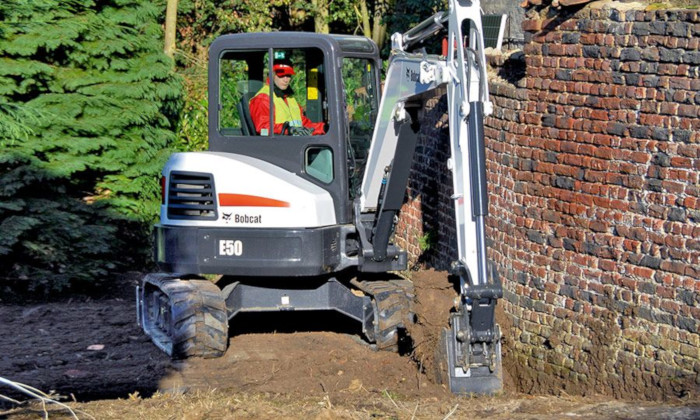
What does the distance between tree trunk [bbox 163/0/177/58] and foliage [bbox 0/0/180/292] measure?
3763mm

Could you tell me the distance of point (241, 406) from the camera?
771cm

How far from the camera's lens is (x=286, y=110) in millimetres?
10273

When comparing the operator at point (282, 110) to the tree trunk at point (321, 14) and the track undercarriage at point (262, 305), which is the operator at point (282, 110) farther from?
the tree trunk at point (321, 14)

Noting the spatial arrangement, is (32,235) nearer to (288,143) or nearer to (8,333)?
(8,333)

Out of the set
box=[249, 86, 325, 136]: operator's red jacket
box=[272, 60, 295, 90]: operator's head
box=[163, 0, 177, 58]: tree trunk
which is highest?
box=[163, 0, 177, 58]: tree trunk

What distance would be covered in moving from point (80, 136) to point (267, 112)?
6237mm

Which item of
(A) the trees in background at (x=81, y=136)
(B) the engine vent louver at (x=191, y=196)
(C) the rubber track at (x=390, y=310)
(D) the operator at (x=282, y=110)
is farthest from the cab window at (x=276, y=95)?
(A) the trees in background at (x=81, y=136)

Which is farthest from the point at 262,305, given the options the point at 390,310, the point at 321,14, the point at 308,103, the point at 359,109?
the point at 321,14

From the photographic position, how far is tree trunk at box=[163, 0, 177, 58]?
68.9ft

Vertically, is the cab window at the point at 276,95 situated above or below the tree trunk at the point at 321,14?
below

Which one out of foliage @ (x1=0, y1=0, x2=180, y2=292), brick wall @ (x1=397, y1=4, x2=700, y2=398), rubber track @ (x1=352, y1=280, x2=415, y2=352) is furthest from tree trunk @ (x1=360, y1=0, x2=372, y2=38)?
rubber track @ (x1=352, y1=280, x2=415, y2=352)

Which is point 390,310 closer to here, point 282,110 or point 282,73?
point 282,110

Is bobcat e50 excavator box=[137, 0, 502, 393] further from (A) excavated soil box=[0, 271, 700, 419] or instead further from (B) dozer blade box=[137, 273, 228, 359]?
(A) excavated soil box=[0, 271, 700, 419]

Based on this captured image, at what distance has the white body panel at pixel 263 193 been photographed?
9.95 meters
